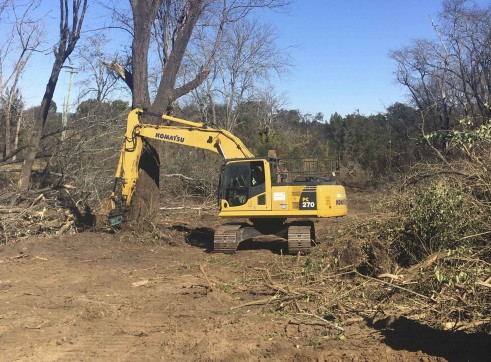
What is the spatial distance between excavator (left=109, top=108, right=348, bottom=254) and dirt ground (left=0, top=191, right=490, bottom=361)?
89 centimetres

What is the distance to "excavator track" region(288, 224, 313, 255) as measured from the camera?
35.1 ft

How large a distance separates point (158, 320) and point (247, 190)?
529 cm

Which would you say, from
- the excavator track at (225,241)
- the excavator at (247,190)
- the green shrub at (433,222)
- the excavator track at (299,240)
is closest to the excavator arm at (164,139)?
the excavator at (247,190)

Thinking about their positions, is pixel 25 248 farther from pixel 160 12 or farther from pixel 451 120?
pixel 451 120

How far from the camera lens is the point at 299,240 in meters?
10.8

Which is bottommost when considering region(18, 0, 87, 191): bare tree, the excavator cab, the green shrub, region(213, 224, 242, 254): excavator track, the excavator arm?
region(213, 224, 242, 254): excavator track

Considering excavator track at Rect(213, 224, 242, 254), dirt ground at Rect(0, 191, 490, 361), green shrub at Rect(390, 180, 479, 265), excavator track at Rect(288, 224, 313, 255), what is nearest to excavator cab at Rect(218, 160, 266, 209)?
excavator track at Rect(213, 224, 242, 254)

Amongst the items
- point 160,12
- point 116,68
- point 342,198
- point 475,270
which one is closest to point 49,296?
point 475,270

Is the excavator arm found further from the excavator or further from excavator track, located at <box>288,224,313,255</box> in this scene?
excavator track, located at <box>288,224,313,255</box>

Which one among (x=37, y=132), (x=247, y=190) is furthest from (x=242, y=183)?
(x=37, y=132)

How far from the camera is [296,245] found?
10742 millimetres

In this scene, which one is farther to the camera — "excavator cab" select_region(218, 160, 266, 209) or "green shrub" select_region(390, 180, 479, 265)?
"excavator cab" select_region(218, 160, 266, 209)

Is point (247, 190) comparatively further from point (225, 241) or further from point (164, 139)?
point (164, 139)

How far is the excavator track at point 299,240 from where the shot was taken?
10.7m
